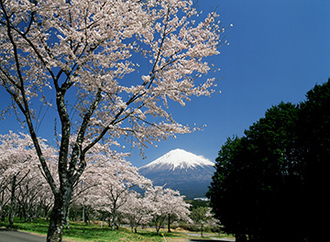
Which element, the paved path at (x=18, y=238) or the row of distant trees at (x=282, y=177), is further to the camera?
the row of distant trees at (x=282, y=177)

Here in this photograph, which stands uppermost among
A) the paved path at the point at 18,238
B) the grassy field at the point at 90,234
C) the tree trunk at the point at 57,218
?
the tree trunk at the point at 57,218

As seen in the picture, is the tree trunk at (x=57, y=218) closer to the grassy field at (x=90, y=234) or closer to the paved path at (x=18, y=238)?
the paved path at (x=18, y=238)

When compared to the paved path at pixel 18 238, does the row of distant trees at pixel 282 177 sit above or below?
above

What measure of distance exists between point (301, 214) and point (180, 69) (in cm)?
1625

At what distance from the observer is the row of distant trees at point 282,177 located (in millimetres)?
13891

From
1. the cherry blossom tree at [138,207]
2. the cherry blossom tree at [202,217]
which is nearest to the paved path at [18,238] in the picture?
the cherry blossom tree at [138,207]

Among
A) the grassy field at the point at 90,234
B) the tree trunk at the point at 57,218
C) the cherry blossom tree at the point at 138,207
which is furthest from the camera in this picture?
the cherry blossom tree at the point at 138,207

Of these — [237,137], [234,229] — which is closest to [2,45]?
[234,229]

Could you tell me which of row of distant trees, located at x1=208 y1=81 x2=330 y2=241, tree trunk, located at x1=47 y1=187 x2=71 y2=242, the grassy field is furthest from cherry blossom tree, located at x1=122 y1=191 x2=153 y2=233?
tree trunk, located at x1=47 y1=187 x2=71 y2=242

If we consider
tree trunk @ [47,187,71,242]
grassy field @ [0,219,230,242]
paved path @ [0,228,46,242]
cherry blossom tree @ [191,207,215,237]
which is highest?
tree trunk @ [47,187,71,242]

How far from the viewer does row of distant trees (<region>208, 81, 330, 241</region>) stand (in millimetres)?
13891

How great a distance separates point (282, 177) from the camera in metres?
17.2

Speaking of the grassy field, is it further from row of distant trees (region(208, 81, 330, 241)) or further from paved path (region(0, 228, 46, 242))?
row of distant trees (region(208, 81, 330, 241))

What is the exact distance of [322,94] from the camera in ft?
49.7
